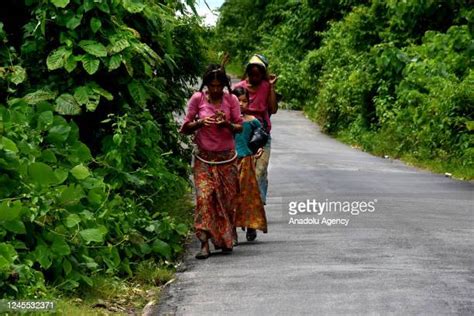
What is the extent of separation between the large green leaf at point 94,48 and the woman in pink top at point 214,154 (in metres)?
1.09

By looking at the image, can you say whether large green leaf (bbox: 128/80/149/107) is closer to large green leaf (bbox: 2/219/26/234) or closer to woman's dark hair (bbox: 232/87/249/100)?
woman's dark hair (bbox: 232/87/249/100)

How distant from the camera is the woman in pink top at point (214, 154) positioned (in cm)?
1092

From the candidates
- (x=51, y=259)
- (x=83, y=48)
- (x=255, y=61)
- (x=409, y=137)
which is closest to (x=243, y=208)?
(x=255, y=61)

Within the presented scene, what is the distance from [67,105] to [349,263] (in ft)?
9.93

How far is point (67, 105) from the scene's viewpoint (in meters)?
10.4

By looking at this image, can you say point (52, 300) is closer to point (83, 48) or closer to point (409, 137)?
point (83, 48)

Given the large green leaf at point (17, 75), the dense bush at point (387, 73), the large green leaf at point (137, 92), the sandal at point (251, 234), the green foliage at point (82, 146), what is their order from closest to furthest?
the green foliage at point (82, 146) → the large green leaf at point (17, 75) → the large green leaf at point (137, 92) → the sandal at point (251, 234) → the dense bush at point (387, 73)

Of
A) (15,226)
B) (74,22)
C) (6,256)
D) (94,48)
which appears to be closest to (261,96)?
(94,48)

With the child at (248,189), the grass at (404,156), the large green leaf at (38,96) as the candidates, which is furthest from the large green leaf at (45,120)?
the grass at (404,156)

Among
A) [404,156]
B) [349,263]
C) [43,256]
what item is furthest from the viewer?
[404,156]

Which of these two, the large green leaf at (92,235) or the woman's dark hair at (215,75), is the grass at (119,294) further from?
the woman's dark hair at (215,75)

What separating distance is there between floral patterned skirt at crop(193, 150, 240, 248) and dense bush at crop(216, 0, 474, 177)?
10699 millimetres

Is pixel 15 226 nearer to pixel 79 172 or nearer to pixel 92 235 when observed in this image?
pixel 92 235

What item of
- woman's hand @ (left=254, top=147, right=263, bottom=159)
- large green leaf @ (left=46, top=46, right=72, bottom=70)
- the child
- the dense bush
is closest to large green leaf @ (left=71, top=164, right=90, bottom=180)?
large green leaf @ (left=46, top=46, right=72, bottom=70)
